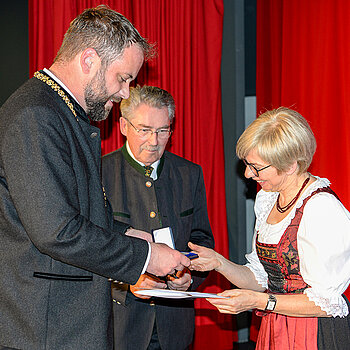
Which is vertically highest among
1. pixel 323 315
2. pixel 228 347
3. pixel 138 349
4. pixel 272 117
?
pixel 272 117

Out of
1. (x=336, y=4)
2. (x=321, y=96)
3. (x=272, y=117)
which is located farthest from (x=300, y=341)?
(x=336, y=4)

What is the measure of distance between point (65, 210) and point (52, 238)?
88 mm

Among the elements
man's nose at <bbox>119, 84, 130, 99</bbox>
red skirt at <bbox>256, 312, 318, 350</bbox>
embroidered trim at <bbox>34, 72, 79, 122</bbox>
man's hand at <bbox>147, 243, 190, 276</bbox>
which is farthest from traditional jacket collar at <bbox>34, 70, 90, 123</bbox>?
red skirt at <bbox>256, 312, 318, 350</bbox>

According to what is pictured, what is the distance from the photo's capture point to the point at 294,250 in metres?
2.04

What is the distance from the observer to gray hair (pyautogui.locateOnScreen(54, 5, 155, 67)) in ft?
5.60

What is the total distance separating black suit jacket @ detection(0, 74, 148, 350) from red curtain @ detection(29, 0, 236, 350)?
201cm

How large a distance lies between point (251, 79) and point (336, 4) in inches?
42.2

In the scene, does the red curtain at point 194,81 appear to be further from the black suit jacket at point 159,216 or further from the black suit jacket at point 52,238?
the black suit jacket at point 52,238

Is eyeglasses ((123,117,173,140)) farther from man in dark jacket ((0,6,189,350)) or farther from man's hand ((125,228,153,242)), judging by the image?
man in dark jacket ((0,6,189,350))

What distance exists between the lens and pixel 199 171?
108 inches

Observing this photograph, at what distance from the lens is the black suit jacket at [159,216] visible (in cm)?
239

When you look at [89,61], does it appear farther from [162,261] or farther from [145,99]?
[145,99]

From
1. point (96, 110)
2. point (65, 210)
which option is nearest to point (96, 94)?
point (96, 110)

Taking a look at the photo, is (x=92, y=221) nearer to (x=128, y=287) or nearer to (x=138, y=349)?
(x=128, y=287)
